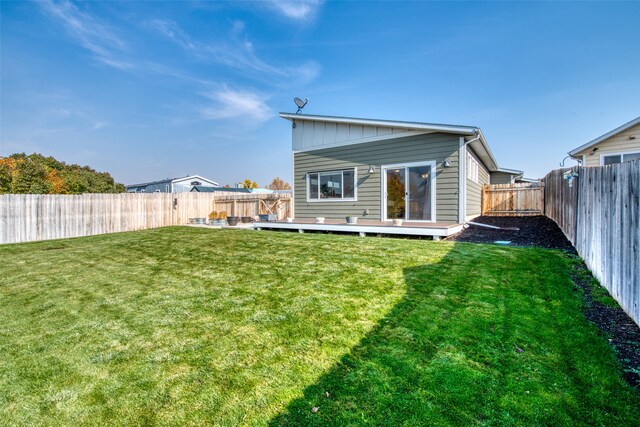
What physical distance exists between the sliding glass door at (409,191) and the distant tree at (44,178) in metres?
27.4

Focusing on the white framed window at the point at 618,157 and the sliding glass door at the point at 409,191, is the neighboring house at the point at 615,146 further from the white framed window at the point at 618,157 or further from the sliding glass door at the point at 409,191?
the sliding glass door at the point at 409,191

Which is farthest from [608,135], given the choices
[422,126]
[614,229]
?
[614,229]

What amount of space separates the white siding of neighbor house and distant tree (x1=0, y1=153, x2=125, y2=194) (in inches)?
1344

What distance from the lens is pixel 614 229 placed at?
324 cm

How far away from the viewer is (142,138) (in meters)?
20.4

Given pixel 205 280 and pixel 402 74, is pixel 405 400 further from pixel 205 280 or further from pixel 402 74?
pixel 402 74

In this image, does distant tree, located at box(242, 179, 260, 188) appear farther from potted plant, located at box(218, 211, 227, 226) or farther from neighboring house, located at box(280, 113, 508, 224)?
neighboring house, located at box(280, 113, 508, 224)

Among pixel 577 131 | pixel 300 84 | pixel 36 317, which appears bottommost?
pixel 36 317

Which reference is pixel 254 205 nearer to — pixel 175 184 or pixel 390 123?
pixel 390 123

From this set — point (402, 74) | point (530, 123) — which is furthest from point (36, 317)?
point (530, 123)

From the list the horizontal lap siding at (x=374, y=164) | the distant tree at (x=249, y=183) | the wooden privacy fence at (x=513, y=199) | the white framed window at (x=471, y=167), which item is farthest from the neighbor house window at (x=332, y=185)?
the distant tree at (x=249, y=183)

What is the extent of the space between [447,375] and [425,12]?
11729mm

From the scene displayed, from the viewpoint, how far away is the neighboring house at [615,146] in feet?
34.0

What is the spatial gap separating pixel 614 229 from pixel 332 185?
28.1ft
